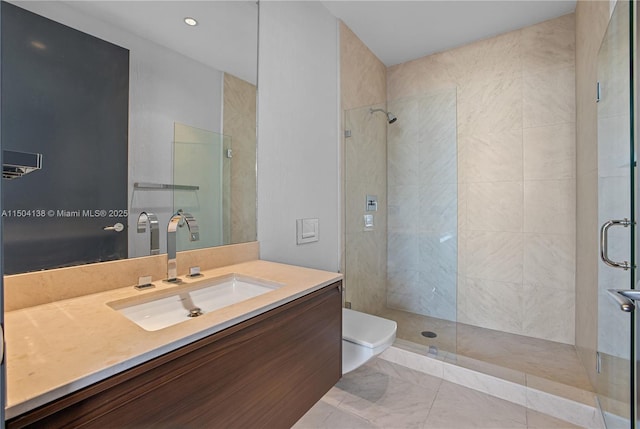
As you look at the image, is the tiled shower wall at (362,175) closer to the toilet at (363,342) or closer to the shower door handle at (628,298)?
the toilet at (363,342)

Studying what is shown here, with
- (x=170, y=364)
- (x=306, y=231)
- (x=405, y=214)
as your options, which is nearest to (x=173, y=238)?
(x=170, y=364)

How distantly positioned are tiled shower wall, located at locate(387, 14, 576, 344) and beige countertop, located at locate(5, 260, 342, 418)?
2.11 meters

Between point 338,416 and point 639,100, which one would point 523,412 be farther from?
point 639,100

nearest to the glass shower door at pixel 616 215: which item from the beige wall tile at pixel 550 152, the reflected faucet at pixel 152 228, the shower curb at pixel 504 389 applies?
the shower curb at pixel 504 389

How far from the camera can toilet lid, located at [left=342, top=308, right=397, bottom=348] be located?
1.54 meters

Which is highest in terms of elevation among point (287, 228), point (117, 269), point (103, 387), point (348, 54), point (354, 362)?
point (348, 54)

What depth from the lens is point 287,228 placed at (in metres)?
1.73

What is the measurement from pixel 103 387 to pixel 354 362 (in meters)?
1.23

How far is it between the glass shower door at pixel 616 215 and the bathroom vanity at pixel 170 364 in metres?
1.05

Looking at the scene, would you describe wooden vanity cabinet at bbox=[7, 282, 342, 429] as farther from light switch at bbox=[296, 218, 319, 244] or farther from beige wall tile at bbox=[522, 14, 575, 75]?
beige wall tile at bbox=[522, 14, 575, 75]

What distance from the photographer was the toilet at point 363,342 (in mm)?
1509

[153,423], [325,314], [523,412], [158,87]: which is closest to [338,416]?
[325,314]

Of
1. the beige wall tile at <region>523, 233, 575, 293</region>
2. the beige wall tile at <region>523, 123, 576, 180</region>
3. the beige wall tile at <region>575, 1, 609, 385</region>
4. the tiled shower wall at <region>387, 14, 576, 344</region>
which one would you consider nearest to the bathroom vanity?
the beige wall tile at <region>575, 1, 609, 385</region>

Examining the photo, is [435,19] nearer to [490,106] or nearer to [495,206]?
[490,106]
